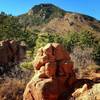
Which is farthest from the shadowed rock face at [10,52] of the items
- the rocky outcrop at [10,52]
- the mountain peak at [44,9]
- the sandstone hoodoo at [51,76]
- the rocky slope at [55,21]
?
the mountain peak at [44,9]

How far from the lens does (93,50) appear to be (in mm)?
45188

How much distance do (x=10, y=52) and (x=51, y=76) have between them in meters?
27.3

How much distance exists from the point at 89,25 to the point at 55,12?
27159 millimetres

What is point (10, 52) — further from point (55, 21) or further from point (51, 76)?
point (55, 21)

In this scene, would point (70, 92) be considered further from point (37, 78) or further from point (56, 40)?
point (56, 40)

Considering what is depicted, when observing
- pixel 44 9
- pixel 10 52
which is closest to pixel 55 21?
pixel 44 9

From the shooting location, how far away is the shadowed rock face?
136 ft

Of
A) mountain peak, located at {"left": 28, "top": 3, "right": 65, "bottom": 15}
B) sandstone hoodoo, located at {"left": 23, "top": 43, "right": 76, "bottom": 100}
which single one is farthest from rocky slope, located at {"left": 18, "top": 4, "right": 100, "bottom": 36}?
sandstone hoodoo, located at {"left": 23, "top": 43, "right": 76, "bottom": 100}

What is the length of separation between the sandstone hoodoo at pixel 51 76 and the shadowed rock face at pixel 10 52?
22228 millimetres

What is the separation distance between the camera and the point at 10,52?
145 feet

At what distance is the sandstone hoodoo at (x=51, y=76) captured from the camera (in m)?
17.1

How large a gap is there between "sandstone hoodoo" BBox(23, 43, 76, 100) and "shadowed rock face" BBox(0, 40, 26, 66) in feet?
72.9

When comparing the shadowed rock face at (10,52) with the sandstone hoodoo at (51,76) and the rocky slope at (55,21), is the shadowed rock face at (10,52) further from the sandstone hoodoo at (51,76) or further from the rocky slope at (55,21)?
the rocky slope at (55,21)

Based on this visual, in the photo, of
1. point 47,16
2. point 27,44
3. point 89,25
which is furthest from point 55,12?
point 27,44
